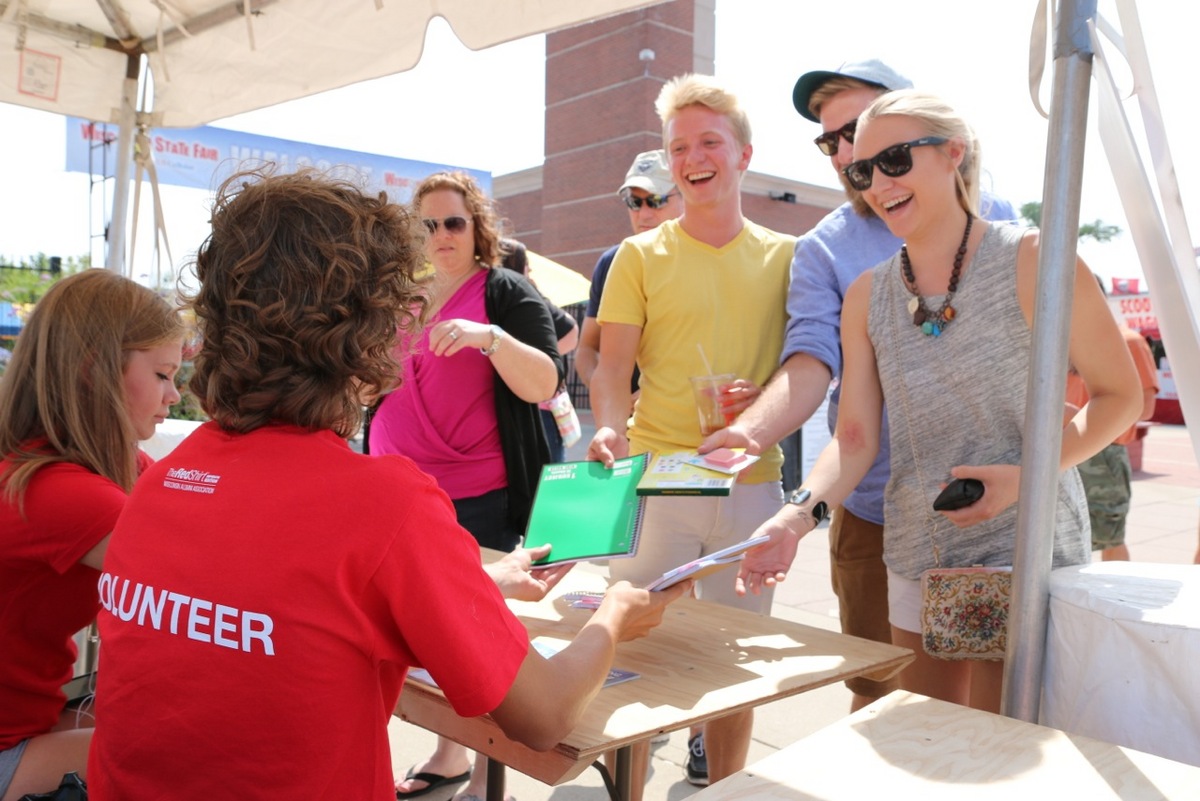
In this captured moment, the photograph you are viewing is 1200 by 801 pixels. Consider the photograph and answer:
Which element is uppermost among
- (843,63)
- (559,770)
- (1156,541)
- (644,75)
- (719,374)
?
(644,75)

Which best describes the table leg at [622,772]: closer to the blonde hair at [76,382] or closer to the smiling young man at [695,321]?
the smiling young man at [695,321]

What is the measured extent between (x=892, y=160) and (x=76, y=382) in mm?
1727

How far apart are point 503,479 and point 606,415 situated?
0.50 m

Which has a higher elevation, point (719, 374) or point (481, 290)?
point (481, 290)

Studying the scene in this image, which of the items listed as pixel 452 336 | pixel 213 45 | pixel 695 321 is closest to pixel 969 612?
pixel 695 321

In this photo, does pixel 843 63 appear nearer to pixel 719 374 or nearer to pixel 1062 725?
pixel 719 374

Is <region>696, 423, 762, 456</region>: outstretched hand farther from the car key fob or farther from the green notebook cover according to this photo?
the car key fob

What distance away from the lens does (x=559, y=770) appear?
137 centimetres

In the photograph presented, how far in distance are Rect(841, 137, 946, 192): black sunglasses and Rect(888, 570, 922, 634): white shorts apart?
2.69 ft

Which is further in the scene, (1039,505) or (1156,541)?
(1156,541)

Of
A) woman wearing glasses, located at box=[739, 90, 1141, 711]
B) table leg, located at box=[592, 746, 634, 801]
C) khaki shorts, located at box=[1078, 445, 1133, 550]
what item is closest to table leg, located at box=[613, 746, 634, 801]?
table leg, located at box=[592, 746, 634, 801]

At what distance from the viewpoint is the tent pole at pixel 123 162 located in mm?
3662

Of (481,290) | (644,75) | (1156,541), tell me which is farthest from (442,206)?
(644,75)

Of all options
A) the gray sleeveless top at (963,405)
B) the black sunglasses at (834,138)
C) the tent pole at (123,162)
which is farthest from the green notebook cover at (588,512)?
the tent pole at (123,162)
